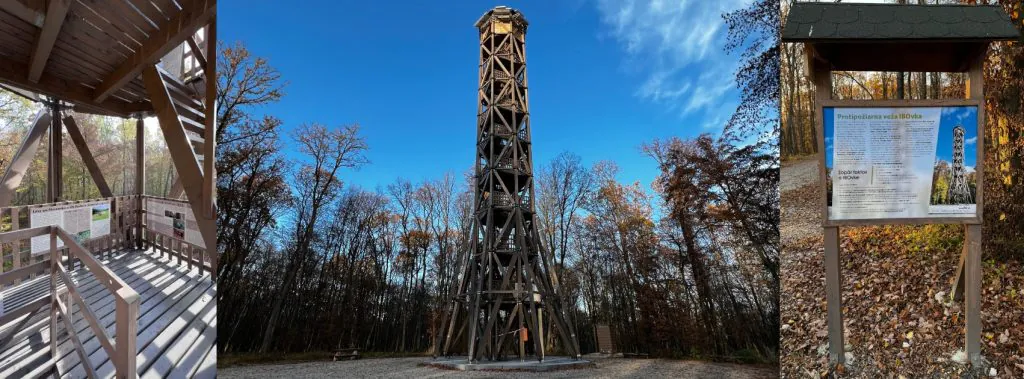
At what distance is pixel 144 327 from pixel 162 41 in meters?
1.87

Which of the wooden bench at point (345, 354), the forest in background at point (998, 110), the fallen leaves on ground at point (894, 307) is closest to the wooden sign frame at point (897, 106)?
the fallen leaves on ground at point (894, 307)

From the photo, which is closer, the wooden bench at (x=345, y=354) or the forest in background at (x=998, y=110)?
the wooden bench at (x=345, y=354)

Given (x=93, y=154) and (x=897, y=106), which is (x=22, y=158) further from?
(x=897, y=106)

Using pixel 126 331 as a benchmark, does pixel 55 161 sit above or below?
above

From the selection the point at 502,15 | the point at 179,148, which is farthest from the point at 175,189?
the point at 502,15

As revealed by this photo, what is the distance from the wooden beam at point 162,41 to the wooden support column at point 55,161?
29 centimetres

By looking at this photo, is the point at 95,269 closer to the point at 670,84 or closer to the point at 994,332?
the point at 670,84

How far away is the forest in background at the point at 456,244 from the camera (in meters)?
3.11

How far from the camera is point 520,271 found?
4664 mm

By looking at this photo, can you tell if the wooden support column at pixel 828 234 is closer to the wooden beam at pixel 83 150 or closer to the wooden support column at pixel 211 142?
the wooden support column at pixel 211 142

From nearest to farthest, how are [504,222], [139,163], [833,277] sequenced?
[833,277] < [139,163] < [504,222]

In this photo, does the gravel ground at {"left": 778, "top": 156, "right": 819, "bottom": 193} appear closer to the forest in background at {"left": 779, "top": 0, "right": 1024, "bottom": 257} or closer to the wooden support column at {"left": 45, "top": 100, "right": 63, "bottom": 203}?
the forest in background at {"left": 779, "top": 0, "right": 1024, "bottom": 257}

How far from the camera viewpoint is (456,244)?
341 centimetres

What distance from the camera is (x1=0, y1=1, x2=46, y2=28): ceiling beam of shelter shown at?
248 centimetres
